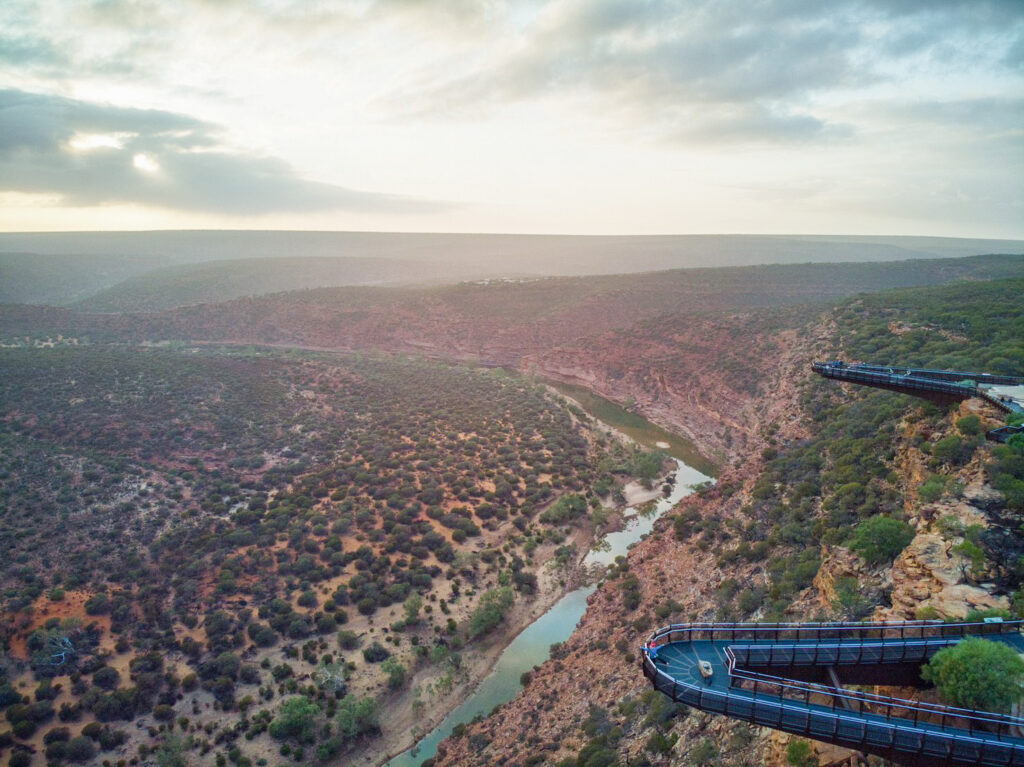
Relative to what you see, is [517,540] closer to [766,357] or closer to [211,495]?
[211,495]

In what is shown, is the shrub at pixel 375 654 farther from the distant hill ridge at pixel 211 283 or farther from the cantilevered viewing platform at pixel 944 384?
the distant hill ridge at pixel 211 283

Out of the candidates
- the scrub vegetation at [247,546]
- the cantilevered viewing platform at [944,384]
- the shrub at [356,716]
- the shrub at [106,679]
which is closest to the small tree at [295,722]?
the scrub vegetation at [247,546]

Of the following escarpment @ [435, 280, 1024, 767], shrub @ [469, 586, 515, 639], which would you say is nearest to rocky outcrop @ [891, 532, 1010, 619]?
escarpment @ [435, 280, 1024, 767]

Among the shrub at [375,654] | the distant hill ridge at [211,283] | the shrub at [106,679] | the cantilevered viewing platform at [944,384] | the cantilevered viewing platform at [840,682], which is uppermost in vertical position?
the distant hill ridge at [211,283]

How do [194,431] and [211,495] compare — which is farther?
[194,431]

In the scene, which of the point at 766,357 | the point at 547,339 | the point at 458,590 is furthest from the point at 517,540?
the point at 547,339


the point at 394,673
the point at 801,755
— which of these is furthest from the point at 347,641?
the point at 801,755

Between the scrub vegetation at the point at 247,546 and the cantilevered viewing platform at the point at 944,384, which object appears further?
the scrub vegetation at the point at 247,546

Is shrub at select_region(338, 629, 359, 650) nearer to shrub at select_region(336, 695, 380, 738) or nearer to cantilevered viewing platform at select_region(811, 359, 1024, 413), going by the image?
shrub at select_region(336, 695, 380, 738)
